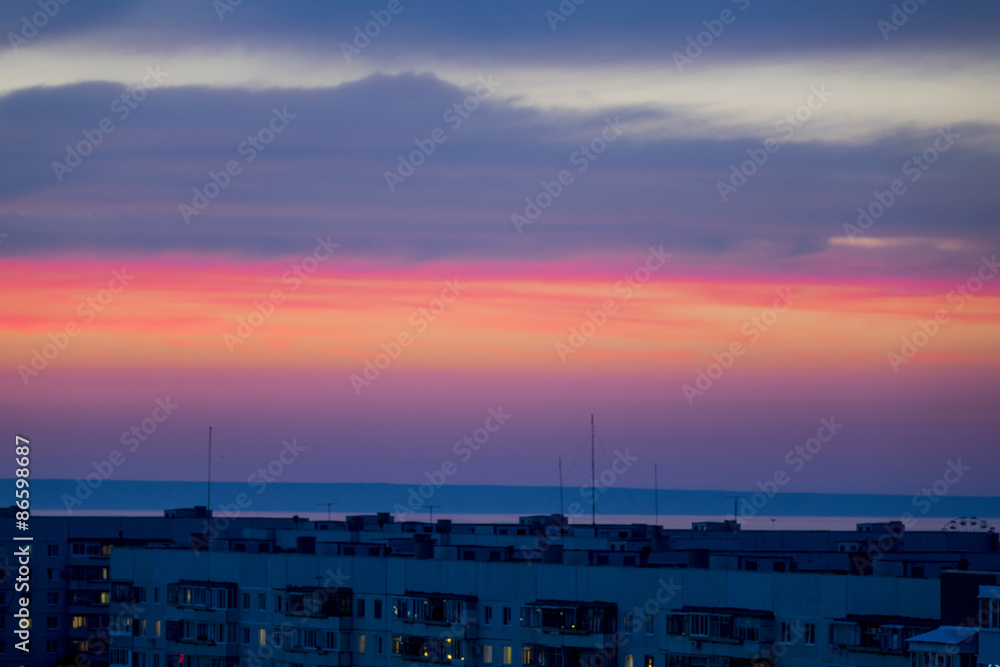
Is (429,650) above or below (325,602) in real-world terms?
below

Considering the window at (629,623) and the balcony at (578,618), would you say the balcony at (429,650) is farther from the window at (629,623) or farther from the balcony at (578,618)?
the window at (629,623)

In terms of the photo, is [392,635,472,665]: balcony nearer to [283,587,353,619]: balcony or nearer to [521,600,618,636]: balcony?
[283,587,353,619]: balcony

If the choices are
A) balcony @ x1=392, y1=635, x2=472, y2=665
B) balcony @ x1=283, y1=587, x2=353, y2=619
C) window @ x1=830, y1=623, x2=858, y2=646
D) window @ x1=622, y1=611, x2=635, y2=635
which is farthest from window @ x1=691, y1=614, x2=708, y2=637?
balcony @ x1=283, y1=587, x2=353, y2=619

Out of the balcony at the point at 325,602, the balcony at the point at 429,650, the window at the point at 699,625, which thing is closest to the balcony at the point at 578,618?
the window at the point at 699,625

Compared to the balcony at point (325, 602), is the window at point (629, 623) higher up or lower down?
lower down

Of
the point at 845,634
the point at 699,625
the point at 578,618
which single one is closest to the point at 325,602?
the point at 578,618

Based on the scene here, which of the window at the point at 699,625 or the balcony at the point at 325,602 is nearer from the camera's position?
the window at the point at 699,625

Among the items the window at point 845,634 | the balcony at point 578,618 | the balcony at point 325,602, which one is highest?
the balcony at point 325,602

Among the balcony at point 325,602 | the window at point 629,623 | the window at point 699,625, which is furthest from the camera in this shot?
the balcony at point 325,602

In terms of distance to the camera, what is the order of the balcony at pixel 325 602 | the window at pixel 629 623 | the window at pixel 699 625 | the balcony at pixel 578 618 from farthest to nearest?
1. the balcony at pixel 325 602
2. the balcony at pixel 578 618
3. the window at pixel 629 623
4. the window at pixel 699 625
